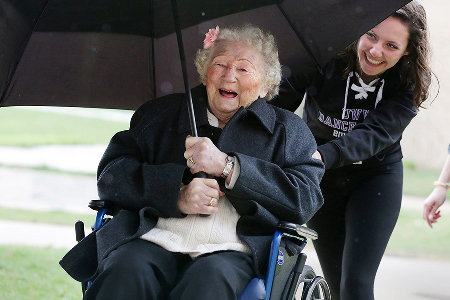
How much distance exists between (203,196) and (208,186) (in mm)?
41

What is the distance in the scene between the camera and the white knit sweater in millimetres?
1943

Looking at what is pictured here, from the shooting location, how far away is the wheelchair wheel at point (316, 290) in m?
2.06

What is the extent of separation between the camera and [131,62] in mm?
2426

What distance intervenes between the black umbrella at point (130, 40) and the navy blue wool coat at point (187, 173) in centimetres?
22

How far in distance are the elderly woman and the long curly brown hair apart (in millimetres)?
616

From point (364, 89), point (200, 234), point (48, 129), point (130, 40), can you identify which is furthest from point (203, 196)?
point (48, 129)

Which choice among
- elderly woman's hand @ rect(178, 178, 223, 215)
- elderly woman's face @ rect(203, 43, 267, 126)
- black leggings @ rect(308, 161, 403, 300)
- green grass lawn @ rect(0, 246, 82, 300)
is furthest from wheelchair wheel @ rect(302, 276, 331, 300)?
green grass lawn @ rect(0, 246, 82, 300)

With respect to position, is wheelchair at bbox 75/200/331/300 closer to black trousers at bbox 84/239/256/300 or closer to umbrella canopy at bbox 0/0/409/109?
black trousers at bbox 84/239/256/300

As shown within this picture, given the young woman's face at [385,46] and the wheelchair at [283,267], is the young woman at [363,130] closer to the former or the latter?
the young woman's face at [385,46]

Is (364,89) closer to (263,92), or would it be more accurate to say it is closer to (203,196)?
(263,92)

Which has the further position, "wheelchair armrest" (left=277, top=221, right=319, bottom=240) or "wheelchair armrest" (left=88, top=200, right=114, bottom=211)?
"wheelchair armrest" (left=88, top=200, right=114, bottom=211)

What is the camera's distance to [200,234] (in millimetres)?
1959

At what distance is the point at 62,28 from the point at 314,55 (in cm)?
107

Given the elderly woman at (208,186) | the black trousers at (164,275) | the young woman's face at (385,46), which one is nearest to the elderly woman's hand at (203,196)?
the elderly woman at (208,186)
